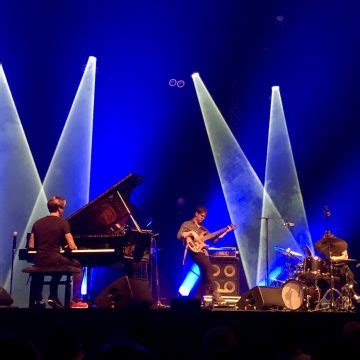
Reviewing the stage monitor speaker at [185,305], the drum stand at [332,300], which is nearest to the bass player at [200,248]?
the drum stand at [332,300]

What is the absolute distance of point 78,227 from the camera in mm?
8672

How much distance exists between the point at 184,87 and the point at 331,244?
5231 mm

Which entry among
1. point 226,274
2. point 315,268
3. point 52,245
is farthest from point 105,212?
point 315,268

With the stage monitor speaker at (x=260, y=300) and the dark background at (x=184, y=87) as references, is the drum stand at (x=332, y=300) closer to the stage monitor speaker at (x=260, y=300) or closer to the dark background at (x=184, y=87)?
the stage monitor speaker at (x=260, y=300)

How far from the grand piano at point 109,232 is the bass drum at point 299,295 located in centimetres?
238

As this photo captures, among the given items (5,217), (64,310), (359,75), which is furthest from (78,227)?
(359,75)

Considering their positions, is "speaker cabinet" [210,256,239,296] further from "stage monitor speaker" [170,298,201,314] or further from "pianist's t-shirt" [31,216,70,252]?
"stage monitor speaker" [170,298,201,314]

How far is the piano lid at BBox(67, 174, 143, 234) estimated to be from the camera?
857 centimetres

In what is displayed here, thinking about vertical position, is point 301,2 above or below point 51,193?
above

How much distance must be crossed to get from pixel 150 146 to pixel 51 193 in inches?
90.9

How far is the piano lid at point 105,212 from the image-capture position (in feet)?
28.1

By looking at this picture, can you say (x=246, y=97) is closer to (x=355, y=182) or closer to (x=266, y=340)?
(x=355, y=182)

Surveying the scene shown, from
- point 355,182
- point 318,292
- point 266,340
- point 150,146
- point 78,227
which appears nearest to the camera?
point 266,340

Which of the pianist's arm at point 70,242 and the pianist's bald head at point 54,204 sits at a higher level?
the pianist's bald head at point 54,204
